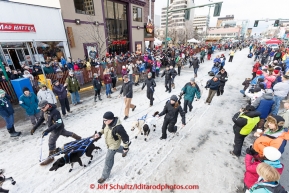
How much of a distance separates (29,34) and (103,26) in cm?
768

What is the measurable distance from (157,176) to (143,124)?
5.92 ft

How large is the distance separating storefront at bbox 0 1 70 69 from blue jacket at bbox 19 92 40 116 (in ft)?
18.2

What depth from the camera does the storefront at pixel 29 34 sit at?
9852mm

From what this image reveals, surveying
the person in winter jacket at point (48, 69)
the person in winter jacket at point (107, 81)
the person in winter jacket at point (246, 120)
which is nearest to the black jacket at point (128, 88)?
the person in winter jacket at point (107, 81)

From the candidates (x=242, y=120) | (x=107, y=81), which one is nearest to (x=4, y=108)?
(x=107, y=81)

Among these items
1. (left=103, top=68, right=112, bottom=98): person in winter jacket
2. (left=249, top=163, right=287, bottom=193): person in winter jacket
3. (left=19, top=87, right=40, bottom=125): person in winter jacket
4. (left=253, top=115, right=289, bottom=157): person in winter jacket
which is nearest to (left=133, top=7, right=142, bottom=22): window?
(left=103, top=68, right=112, bottom=98): person in winter jacket

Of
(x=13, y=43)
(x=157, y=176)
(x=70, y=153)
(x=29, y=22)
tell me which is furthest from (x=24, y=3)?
(x=157, y=176)

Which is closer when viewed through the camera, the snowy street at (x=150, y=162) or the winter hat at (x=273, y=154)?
the winter hat at (x=273, y=154)

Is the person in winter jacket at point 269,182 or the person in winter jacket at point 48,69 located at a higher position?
the person in winter jacket at point 48,69

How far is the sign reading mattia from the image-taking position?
9641 mm

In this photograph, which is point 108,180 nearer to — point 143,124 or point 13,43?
point 143,124

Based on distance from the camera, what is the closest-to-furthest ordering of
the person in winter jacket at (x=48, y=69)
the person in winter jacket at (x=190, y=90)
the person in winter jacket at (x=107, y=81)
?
1. the person in winter jacket at (x=190, y=90)
2. the person in winter jacket at (x=107, y=81)
3. the person in winter jacket at (x=48, y=69)

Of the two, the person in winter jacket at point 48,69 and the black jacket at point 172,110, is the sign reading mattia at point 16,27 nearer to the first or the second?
the person in winter jacket at point 48,69

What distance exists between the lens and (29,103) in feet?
17.0
